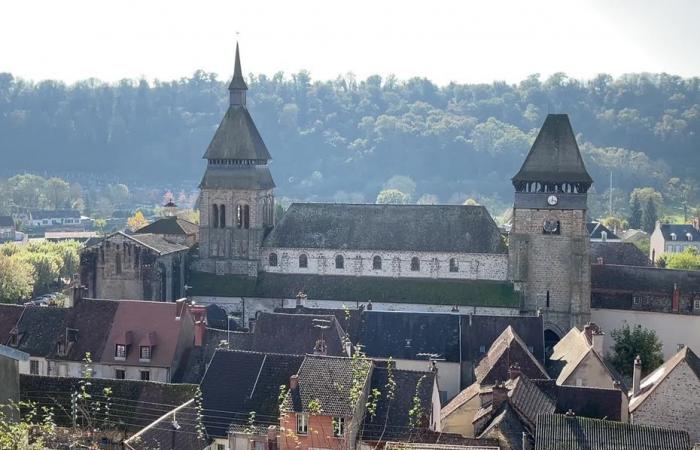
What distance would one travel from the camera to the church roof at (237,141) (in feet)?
221

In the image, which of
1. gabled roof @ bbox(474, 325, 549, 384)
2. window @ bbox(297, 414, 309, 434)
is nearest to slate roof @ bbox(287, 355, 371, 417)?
window @ bbox(297, 414, 309, 434)

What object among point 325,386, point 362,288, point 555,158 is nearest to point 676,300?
point 555,158

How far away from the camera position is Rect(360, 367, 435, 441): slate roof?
120 feet

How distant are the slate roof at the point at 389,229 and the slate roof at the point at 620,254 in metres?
15.6

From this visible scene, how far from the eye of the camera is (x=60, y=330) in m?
50.9

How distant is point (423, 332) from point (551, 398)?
41.9 ft

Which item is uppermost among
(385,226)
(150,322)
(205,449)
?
(385,226)

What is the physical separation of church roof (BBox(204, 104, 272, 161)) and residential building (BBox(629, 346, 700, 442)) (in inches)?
1302

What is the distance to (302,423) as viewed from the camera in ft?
115

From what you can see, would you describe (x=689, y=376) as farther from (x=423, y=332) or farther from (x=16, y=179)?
(x=16, y=179)

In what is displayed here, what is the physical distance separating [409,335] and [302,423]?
20390mm

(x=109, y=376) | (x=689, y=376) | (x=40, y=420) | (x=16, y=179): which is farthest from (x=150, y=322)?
(x=16, y=179)

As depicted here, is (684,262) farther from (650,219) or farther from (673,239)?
(650,219)

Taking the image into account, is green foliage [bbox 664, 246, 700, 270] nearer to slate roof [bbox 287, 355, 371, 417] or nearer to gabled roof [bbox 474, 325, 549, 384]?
gabled roof [bbox 474, 325, 549, 384]
